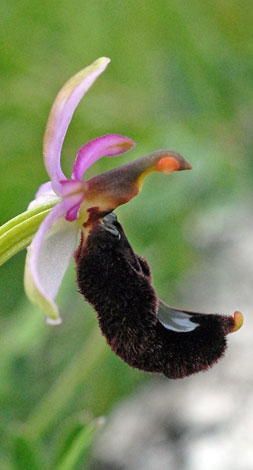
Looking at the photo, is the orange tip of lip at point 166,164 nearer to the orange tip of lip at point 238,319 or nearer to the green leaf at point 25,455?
the orange tip of lip at point 238,319

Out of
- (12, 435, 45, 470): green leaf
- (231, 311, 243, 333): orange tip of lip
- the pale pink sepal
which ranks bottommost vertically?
(12, 435, 45, 470): green leaf

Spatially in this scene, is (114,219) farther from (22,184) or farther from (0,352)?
(22,184)

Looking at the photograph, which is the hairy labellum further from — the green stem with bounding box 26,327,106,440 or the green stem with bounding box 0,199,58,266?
the green stem with bounding box 26,327,106,440

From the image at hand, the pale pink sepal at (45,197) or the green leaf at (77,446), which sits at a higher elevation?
the pale pink sepal at (45,197)

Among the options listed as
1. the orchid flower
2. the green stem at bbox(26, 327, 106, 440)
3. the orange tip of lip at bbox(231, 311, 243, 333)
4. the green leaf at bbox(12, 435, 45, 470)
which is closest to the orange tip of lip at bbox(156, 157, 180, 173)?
the orchid flower

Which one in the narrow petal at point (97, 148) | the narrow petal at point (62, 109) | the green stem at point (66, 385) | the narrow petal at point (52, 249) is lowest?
the green stem at point (66, 385)

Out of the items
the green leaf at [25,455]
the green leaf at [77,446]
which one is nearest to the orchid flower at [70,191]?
the green leaf at [77,446]
